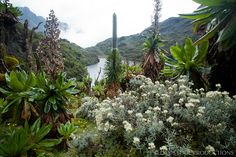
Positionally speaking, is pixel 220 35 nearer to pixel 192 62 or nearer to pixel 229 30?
pixel 229 30

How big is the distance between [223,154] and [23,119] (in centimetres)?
424

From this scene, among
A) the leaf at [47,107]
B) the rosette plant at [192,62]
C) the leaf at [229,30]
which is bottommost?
the leaf at [47,107]

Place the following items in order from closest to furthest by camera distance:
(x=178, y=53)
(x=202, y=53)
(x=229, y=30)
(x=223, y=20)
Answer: (x=229, y=30) < (x=223, y=20) < (x=202, y=53) < (x=178, y=53)

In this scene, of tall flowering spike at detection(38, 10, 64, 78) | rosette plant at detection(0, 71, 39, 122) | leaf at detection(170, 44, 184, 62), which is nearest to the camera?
rosette plant at detection(0, 71, 39, 122)

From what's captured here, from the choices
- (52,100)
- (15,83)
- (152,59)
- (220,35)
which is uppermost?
(220,35)

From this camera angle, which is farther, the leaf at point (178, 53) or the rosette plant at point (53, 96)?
the leaf at point (178, 53)

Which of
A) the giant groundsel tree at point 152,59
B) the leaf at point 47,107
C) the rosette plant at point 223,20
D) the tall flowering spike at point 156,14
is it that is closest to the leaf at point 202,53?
the rosette plant at point 223,20

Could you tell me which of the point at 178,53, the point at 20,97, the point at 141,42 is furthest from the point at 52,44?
the point at 141,42

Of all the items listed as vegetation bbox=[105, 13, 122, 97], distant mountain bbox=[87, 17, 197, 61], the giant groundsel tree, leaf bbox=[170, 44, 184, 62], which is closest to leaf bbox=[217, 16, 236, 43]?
leaf bbox=[170, 44, 184, 62]

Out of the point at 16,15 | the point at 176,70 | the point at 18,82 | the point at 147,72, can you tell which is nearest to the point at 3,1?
the point at 16,15

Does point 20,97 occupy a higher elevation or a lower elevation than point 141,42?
lower

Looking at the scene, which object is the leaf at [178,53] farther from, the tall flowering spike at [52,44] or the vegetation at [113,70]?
the vegetation at [113,70]

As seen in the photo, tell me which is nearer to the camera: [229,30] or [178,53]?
[229,30]

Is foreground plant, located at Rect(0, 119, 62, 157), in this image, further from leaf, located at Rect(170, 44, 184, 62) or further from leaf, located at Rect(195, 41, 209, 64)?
leaf, located at Rect(195, 41, 209, 64)
